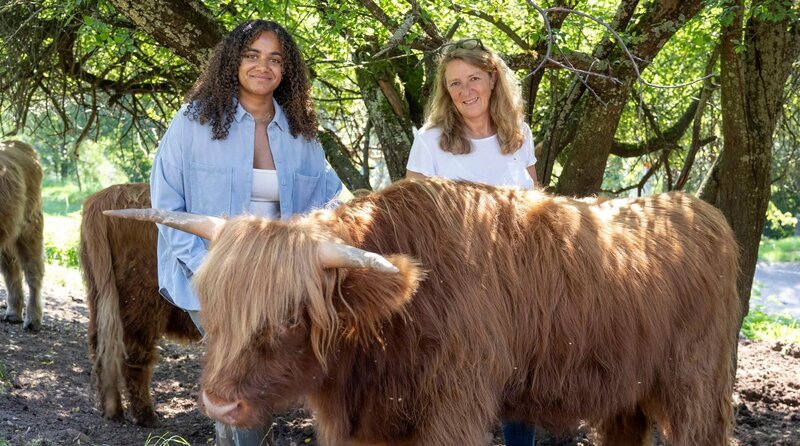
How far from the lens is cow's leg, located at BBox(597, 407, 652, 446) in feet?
14.0

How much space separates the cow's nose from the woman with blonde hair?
5.26 ft

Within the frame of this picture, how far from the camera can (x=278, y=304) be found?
284 cm

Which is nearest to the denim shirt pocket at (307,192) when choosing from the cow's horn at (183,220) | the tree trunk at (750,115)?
the cow's horn at (183,220)

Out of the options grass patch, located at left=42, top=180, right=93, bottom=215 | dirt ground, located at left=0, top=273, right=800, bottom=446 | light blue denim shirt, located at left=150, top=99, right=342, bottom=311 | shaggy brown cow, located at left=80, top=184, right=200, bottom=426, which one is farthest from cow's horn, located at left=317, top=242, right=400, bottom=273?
grass patch, located at left=42, top=180, right=93, bottom=215

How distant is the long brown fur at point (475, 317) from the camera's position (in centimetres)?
290

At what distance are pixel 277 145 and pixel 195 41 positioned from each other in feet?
4.13

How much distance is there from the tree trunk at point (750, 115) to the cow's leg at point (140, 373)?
12.1ft

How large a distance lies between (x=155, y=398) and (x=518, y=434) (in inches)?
114

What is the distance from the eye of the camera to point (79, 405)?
562 cm

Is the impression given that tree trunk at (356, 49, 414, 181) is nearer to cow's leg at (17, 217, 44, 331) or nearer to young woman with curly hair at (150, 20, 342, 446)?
young woman with curly hair at (150, 20, 342, 446)

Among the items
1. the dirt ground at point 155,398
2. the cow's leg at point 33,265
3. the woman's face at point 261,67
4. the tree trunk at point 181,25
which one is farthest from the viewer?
the cow's leg at point 33,265

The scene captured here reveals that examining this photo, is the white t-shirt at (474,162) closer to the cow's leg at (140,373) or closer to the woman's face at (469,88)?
the woman's face at (469,88)

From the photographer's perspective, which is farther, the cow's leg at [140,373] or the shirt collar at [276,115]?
the cow's leg at [140,373]

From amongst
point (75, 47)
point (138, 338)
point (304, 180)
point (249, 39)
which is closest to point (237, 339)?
point (304, 180)
